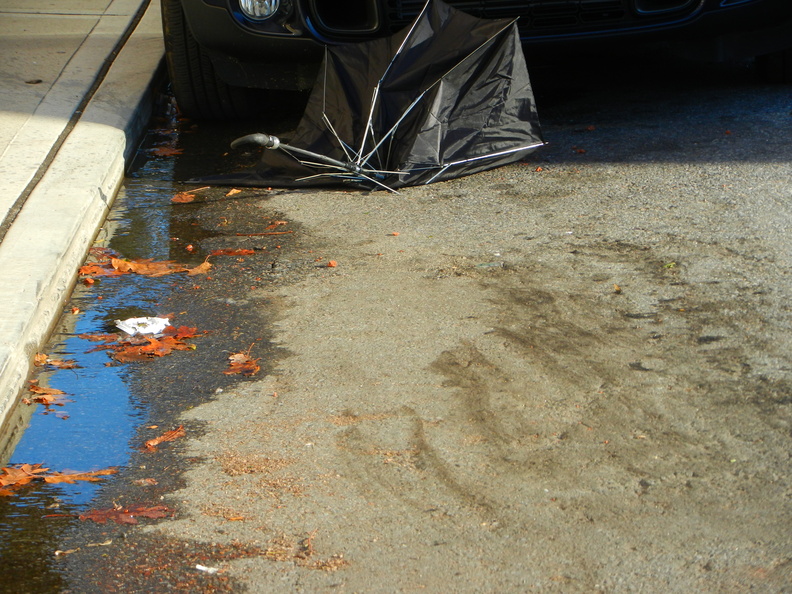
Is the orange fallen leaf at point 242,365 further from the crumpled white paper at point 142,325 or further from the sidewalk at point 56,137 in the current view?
the sidewalk at point 56,137

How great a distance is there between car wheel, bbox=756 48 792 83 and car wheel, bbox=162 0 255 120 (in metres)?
3.14

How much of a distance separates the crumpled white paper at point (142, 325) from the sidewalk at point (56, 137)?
0.27 meters

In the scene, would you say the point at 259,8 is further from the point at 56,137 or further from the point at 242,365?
the point at 242,365

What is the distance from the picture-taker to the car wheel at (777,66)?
6.07 metres

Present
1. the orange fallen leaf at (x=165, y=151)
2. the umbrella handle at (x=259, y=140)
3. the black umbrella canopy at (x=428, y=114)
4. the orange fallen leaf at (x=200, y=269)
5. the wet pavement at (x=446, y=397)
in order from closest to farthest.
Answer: the wet pavement at (x=446, y=397) < the orange fallen leaf at (x=200, y=269) < the umbrella handle at (x=259, y=140) < the black umbrella canopy at (x=428, y=114) < the orange fallen leaf at (x=165, y=151)

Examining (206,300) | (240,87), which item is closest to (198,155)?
(240,87)

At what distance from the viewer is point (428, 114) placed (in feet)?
16.5

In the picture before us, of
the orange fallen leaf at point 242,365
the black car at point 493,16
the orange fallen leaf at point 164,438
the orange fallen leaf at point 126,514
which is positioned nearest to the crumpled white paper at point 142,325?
the orange fallen leaf at point 242,365

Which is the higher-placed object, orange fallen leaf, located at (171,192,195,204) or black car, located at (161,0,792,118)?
black car, located at (161,0,792,118)

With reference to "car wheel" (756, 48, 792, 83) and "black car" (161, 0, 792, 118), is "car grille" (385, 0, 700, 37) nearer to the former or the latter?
"black car" (161, 0, 792, 118)

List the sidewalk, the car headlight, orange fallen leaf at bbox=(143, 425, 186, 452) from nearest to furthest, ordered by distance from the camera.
Answer: 1. orange fallen leaf at bbox=(143, 425, 186, 452)
2. the sidewalk
3. the car headlight

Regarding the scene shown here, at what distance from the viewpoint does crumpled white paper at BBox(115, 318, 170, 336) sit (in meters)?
3.66

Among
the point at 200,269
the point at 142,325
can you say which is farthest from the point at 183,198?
the point at 142,325

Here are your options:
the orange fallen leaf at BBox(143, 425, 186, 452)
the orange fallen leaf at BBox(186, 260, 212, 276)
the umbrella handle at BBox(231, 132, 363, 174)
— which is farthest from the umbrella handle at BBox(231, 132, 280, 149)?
the orange fallen leaf at BBox(143, 425, 186, 452)
